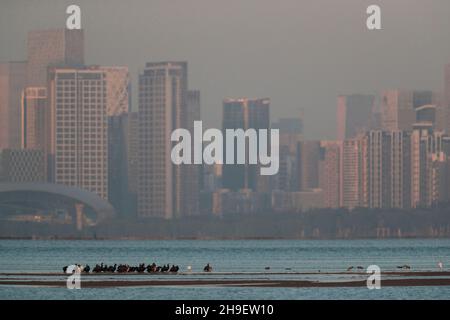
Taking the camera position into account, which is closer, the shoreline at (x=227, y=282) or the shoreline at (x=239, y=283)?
the shoreline at (x=239, y=283)

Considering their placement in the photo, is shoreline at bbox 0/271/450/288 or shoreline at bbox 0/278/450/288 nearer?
shoreline at bbox 0/278/450/288

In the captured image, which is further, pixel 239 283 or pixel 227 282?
pixel 227 282
